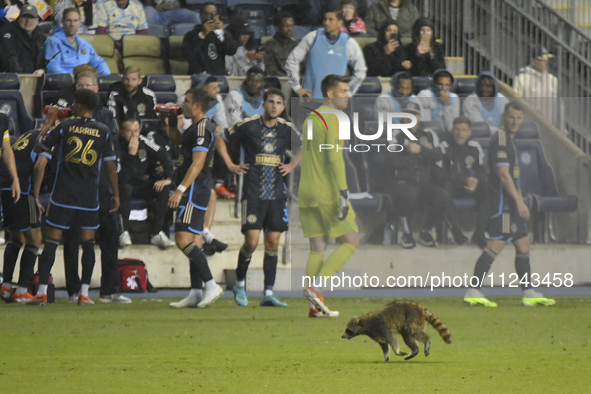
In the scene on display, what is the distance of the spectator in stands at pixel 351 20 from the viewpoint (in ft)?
48.5

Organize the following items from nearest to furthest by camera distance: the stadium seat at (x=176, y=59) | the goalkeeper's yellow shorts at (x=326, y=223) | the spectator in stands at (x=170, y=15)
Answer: the goalkeeper's yellow shorts at (x=326, y=223)
the stadium seat at (x=176, y=59)
the spectator in stands at (x=170, y=15)

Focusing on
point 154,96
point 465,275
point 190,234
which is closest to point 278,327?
point 190,234

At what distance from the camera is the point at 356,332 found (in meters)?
6.10

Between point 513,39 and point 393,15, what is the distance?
1899 mm

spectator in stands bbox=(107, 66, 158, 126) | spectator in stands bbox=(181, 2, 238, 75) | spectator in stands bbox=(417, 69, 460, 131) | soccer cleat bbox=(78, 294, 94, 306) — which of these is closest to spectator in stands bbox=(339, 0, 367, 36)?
spectator in stands bbox=(181, 2, 238, 75)

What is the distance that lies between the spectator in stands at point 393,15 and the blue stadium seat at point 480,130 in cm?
495

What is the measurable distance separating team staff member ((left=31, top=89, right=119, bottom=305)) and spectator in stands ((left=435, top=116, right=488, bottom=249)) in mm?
3635

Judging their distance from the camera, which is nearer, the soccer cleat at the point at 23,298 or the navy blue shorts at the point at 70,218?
the navy blue shorts at the point at 70,218

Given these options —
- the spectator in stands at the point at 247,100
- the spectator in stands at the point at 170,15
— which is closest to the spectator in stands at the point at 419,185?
the spectator in stands at the point at 247,100

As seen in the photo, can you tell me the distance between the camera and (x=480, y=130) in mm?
10656

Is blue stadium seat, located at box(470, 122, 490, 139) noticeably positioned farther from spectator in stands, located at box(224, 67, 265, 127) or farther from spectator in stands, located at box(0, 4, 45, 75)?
spectator in stands, located at box(0, 4, 45, 75)

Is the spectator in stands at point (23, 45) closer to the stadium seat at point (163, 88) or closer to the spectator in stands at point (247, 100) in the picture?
the stadium seat at point (163, 88)

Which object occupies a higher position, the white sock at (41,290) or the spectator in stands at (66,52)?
the spectator in stands at (66,52)

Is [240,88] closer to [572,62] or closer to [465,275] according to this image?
[465,275]
